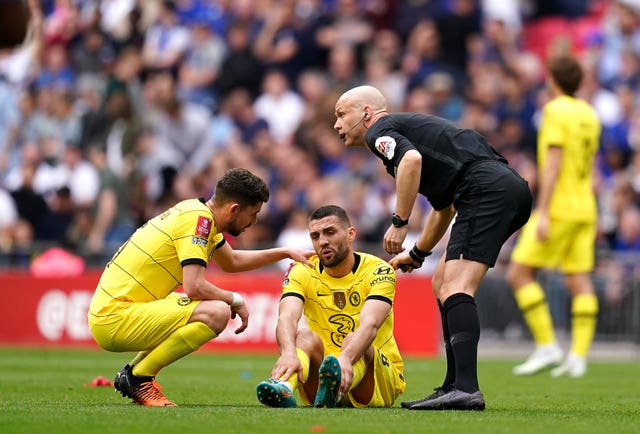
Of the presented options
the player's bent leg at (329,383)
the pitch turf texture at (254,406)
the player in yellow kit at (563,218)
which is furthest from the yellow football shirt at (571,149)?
the player's bent leg at (329,383)

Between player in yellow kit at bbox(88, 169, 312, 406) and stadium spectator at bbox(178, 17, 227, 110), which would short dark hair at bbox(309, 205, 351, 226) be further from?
stadium spectator at bbox(178, 17, 227, 110)

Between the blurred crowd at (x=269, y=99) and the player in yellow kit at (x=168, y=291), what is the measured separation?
343 inches

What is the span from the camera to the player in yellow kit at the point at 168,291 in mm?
8453

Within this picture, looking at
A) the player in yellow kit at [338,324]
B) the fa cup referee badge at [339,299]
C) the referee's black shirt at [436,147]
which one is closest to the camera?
the player in yellow kit at [338,324]

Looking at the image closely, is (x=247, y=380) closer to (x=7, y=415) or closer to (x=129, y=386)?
(x=129, y=386)

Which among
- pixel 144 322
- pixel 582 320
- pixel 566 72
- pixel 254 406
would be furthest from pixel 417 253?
pixel 582 320

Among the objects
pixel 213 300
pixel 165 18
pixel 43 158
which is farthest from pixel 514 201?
pixel 165 18

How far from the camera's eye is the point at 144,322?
8492 millimetres

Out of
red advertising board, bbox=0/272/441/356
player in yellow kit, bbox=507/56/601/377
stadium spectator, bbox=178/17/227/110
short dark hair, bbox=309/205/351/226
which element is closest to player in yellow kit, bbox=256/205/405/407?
short dark hair, bbox=309/205/351/226

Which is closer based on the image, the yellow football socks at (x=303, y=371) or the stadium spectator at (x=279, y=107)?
the yellow football socks at (x=303, y=371)

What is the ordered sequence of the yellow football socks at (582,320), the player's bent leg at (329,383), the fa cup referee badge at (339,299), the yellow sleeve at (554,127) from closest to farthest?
1. the player's bent leg at (329,383)
2. the fa cup referee badge at (339,299)
3. the yellow sleeve at (554,127)
4. the yellow football socks at (582,320)

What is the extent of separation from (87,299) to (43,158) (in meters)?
4.43

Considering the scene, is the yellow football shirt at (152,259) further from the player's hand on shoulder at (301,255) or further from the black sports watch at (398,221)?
the black sports watch at (398,221)

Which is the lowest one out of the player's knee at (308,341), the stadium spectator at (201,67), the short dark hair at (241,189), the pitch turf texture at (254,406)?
the pitch turf texture at (254,406)
